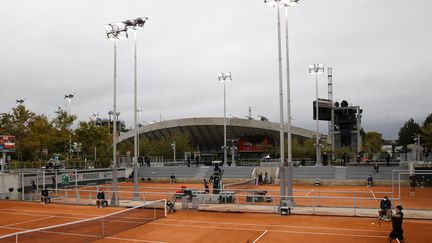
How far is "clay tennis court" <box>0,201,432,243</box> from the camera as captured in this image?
60.1 feet

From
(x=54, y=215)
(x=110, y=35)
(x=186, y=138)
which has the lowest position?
(x=54, y=215)

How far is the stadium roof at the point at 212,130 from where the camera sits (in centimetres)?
9556

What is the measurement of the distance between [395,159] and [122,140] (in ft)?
237

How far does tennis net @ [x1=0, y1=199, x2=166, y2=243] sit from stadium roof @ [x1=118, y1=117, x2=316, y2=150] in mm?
69630

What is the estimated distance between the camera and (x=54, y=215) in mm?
26703

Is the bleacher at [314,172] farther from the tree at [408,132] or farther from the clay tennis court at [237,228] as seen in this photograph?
the tree at [408,132]

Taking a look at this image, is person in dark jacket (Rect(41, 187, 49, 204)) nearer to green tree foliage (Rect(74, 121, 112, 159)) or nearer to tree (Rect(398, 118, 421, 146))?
green tree foliage (Rect(74, 121, 112, 159))

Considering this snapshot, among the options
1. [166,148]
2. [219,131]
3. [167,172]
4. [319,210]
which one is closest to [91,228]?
[319,210]

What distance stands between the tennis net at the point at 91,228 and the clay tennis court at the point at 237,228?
0.60 feet

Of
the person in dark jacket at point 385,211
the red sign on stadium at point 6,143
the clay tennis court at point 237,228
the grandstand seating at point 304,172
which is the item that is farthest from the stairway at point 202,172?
the person in dark jacket at point 385,211

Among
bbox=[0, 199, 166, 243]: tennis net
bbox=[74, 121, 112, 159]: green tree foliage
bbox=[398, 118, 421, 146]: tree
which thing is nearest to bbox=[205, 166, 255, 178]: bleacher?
bbox=[74, 121, 112, 159]: green tree foliage

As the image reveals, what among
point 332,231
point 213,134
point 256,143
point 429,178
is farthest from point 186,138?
point 332,231

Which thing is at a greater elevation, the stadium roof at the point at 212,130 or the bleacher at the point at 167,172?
the stadium roof at the point at 212,130

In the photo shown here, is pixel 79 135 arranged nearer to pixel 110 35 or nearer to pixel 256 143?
pixel 110 35
